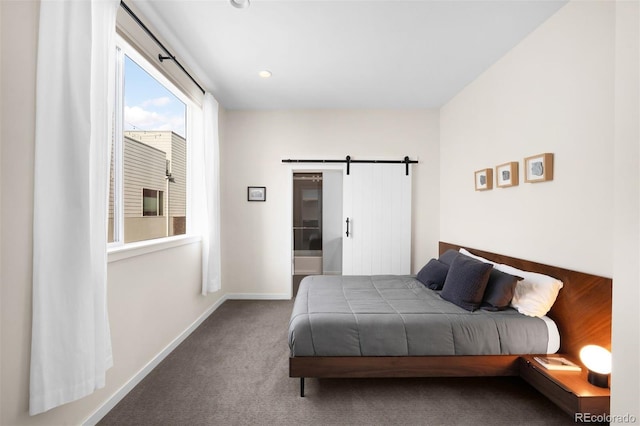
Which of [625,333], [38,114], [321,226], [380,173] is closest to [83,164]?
[38,114]

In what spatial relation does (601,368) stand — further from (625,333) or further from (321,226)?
(321,226)

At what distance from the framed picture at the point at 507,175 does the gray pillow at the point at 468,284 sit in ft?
2.68

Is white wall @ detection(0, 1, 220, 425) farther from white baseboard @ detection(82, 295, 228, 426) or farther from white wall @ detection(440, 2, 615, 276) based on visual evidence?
white wall @ detection(440, 2, 615, 276)

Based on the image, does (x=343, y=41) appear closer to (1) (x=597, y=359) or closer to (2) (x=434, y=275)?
(2) (x=434, y=275)

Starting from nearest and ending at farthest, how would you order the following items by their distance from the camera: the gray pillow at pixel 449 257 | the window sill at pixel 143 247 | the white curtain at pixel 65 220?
the white curtain at pixel 65 220 → the window sill at pixel 143 247 → the gray pillow at pixel 449 257

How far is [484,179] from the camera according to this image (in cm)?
317

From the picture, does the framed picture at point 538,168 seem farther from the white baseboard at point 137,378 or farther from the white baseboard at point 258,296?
the white baseboard at point 137,378

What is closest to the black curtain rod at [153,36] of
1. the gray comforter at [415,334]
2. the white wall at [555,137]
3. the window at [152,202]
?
the window at [152,202]

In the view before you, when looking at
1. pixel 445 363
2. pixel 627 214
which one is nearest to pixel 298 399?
pixel 445 363

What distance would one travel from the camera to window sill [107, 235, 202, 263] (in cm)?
198

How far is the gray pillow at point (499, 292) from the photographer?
229cm

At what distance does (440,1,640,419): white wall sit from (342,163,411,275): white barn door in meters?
1.12

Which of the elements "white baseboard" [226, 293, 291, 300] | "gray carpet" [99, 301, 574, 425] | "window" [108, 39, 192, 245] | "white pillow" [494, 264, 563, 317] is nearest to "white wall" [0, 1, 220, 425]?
"gray carpet" [99, 301, 574, 425]

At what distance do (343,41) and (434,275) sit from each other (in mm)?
2426
